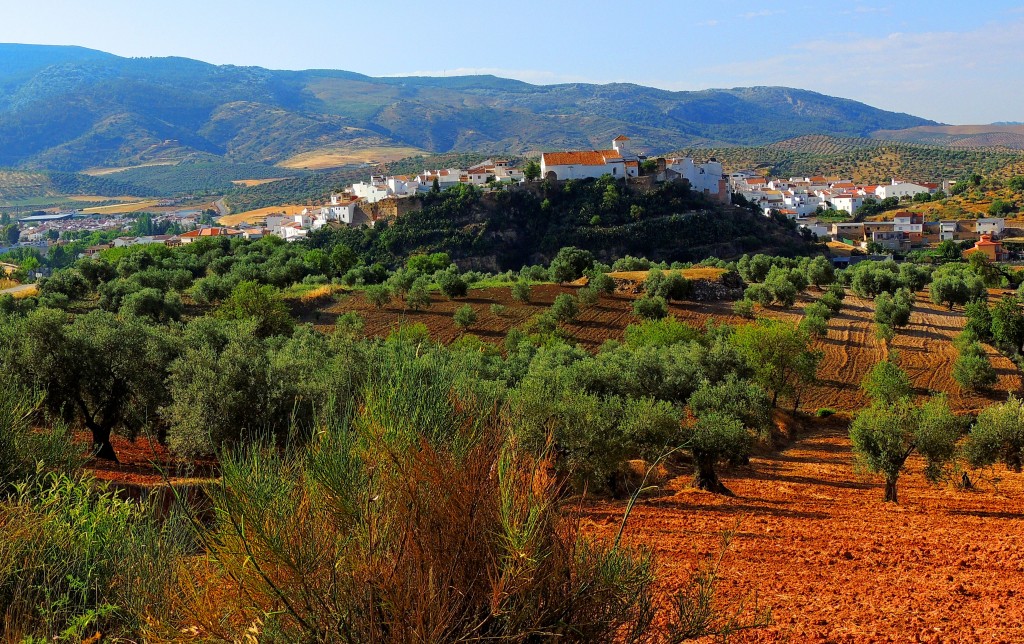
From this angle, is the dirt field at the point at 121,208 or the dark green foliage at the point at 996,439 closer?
the dark green foliage at the point at 996,439

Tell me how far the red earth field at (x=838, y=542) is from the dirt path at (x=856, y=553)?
0.02 m

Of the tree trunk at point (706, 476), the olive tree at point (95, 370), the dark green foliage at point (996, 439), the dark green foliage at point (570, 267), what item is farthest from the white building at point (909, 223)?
the olive tree at point (95, 370)

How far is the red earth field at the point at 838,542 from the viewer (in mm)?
6676

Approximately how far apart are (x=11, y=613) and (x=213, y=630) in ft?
6.06

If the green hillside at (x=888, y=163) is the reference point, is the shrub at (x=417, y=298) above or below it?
below

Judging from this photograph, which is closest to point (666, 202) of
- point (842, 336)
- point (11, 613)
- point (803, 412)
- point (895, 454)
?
point (842, 336)

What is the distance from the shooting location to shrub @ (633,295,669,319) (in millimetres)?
40906

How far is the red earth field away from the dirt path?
0.02 metres

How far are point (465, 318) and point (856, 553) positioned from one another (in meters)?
29.9

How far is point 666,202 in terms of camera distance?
8006cm

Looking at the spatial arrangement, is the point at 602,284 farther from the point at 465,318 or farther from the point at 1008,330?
the point at 1008,330

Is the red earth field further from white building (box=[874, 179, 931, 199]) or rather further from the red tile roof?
white building (box=[874, 179, 931, 199])

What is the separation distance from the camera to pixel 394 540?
340 cm

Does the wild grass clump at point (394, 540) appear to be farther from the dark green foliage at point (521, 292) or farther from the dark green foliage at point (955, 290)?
the dark green foliage at point (955, 290)
